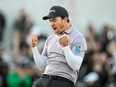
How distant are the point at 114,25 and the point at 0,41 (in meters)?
3.31

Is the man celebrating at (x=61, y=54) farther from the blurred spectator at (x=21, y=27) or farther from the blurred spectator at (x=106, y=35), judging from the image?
the blurred spectator at (x=21, y=27)

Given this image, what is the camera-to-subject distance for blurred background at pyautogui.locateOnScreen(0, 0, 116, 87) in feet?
45.0

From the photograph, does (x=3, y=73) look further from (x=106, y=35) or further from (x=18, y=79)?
(x=106, y=35)

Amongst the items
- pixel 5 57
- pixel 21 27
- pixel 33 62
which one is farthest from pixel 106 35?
pixel 5 57

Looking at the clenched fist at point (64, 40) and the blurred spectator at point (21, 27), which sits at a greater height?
the clenched fist at point (64, 40)

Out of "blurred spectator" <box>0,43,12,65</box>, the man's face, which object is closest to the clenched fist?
the man's face

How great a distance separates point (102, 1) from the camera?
1755 centimetres

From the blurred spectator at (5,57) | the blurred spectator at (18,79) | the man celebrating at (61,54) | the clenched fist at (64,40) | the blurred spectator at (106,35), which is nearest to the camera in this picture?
the clenched fist at (64,40)

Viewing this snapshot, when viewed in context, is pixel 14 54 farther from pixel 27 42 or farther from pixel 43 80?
pixel 43 80

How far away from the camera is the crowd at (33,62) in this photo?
43.8ft

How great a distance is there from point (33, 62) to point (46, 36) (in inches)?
49.1

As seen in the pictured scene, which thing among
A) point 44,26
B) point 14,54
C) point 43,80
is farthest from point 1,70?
point 43,80

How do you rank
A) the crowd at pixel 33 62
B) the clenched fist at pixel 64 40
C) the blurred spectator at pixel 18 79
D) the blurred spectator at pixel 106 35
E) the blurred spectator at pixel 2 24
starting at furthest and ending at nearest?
the blurred spectator at pixel 2 24 → the blurred spectator at pixel 106 35 → the crowd at pixel 33 62 → the blurred spectator at pixel 18 79 → the clenched fist at pixel 64 40

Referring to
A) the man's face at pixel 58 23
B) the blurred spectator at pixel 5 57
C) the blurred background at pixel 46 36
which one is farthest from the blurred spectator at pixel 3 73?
the man's face at pixel 58 23
